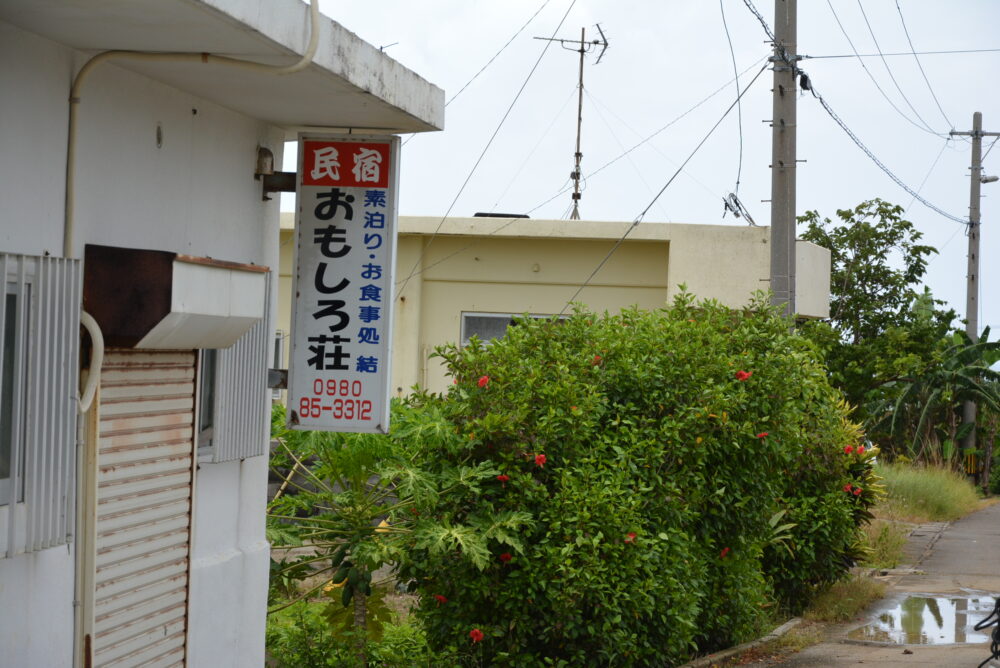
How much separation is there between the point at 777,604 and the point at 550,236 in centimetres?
832

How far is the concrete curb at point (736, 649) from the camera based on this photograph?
30.8 ft

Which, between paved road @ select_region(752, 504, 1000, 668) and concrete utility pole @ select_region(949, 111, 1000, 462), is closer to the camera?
paved road @ select_region(752, 504, 1000, 668)

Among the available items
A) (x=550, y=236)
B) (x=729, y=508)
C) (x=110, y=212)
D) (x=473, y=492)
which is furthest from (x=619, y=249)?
(x=110, y=212)

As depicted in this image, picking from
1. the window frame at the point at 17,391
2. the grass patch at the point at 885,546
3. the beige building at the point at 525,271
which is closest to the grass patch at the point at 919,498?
the grass patch at the point at 885,546

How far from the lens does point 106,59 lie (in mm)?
4934

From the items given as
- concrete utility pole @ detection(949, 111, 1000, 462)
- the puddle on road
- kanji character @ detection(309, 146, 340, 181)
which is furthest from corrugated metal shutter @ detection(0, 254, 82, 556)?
concrete utility pole @ detection(949, 111, 1000, 462)

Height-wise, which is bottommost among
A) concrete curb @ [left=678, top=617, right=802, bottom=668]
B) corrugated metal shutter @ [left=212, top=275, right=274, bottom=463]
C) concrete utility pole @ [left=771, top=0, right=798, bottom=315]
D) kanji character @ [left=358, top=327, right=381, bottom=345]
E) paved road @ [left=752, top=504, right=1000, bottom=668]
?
paved road @ [left=752, top=504, right=1000, bottom=668]

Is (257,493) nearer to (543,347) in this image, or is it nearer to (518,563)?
(518,563)

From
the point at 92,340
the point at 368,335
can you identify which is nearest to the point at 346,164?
the point at 368,335

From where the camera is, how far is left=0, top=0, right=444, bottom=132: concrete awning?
173 inches

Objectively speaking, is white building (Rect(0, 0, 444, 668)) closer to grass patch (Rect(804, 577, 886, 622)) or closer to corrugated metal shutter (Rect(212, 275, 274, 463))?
corrugated metal shutter (Rect(212, 275, 274, 463))

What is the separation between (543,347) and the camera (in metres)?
8.97

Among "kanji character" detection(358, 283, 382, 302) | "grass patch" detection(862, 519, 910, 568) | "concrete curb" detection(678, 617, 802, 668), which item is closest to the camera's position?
"kanji character" detection(358, 283, 382, 302)

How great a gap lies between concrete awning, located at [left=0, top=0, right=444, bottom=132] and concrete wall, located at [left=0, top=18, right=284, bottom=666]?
0.13 metres
